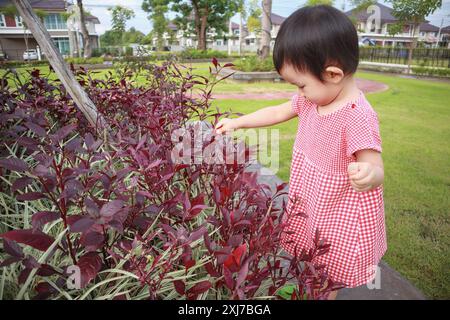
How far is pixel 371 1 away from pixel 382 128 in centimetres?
3216

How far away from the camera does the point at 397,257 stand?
233 cm

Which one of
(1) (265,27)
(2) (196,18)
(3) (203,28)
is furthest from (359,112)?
(2) (196,18)

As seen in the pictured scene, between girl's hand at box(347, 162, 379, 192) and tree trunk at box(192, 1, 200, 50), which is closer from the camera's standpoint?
girl's hand at box(347, 162, 379, 192)

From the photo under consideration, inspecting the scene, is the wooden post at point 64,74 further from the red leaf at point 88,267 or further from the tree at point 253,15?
the tree at point 253,15

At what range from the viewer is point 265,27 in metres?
13.4

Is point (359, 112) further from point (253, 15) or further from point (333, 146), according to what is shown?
point (253, 15)

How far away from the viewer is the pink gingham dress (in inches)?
56.4

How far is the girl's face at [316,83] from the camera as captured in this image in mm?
1351

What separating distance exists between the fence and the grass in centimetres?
1613

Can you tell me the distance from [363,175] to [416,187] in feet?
8.84

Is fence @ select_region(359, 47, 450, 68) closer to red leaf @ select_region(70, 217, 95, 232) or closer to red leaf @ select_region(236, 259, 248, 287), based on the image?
red leaf @ select_region(236, 259, 248, 287)

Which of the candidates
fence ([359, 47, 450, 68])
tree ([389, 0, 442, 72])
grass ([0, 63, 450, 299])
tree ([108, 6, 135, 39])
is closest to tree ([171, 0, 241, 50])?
tree ([108, 6, 135, 39])
